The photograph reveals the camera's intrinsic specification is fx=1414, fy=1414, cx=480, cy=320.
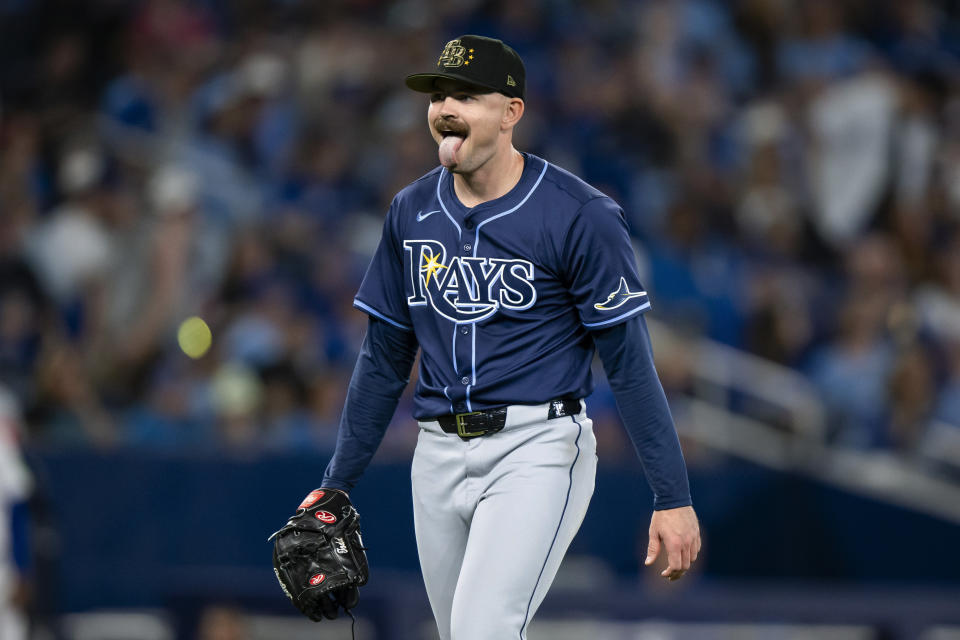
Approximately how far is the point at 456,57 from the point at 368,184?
5.88 meters

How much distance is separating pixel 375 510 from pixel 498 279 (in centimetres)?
458

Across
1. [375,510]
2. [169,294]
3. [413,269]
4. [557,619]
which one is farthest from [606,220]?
[169,294]

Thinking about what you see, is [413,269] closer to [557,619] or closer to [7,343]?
[557,619]

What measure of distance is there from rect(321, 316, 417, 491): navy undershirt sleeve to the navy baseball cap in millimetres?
736

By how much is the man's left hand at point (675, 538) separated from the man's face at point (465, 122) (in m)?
1.07

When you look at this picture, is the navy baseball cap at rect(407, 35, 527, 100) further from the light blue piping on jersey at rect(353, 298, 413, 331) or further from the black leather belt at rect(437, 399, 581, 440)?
the black leather belt at rect(437, 399, 581, 440)

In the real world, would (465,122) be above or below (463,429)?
above

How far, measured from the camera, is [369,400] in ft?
13.3

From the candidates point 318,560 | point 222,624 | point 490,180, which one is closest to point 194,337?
point 222,624

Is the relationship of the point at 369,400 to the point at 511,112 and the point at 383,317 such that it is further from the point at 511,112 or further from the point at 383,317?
the point at 511,112

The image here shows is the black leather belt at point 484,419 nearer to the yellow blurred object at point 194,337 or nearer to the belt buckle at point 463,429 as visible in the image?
the belt buckle at point 463,429

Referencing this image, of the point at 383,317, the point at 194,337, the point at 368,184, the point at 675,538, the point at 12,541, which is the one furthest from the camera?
the point at 368,184

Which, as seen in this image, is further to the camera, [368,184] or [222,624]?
[368,184]

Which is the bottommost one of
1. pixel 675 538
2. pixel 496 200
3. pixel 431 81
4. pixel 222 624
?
pixel 222 624
